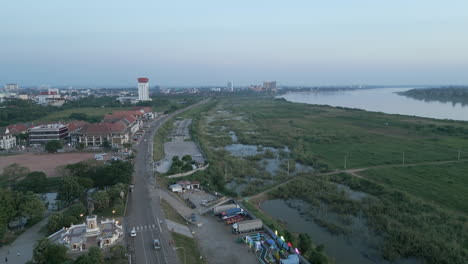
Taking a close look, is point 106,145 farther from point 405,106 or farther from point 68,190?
point 405,106

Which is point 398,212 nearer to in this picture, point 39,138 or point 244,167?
point 244,167

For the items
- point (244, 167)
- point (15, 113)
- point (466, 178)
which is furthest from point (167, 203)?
point (15, 113)

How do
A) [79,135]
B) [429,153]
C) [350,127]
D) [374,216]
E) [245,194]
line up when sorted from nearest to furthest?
[374,216] → [245,194] → [429,153] → [79,135] → [350,127]

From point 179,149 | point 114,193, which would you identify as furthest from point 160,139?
point 114,193

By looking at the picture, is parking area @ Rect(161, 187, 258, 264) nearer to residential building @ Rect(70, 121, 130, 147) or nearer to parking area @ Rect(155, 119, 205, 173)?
parking area @ Rect(155, 119, 205, 173)

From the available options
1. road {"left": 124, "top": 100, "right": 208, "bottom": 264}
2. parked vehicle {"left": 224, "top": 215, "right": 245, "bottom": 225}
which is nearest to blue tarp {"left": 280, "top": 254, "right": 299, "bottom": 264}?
road {"left": 124, "top": 100, "right": 208, "bottom": 264}

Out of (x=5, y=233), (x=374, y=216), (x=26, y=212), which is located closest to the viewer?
(x=5, y=233)

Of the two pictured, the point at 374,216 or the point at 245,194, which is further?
the point at 245,194

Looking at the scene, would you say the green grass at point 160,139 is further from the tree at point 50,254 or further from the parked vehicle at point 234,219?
the tree at point 50,254

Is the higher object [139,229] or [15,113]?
[15,113]
